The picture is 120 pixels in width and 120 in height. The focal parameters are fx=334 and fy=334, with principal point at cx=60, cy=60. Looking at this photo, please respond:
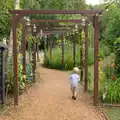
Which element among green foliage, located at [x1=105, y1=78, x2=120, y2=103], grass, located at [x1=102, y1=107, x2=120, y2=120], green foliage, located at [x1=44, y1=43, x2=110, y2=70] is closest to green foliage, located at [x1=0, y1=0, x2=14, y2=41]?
green foliage, located at [x1=44, y1=43, x2=110, y2=70]

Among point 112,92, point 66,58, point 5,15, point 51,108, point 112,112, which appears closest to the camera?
point 112,112

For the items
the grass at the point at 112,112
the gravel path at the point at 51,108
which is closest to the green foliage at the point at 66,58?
the gravel path at the point at 51,108

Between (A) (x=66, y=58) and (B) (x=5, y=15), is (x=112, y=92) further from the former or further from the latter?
(A) (x=66, y=58)

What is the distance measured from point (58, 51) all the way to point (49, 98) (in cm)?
1171

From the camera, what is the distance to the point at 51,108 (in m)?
8.78

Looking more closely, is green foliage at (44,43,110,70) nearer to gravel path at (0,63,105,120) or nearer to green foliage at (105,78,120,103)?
gravel path at (0,63,105,120)

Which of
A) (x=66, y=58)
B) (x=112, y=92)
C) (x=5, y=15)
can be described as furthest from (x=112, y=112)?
(x=66, y=58)

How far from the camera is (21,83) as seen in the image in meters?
10.4

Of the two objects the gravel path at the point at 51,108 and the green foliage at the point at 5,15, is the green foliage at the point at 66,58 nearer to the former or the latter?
the green foliage at the point at 5,15

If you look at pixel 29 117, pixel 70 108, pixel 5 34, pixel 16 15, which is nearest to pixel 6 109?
pixel 29 117

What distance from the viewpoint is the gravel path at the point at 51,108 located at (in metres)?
7.84

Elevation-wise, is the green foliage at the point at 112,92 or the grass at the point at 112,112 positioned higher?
the green foliage at the point at 112,92

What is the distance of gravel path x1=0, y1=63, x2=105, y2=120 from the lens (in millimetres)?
7836

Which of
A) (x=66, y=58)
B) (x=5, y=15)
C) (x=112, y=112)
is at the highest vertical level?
(x=5, y=15)
